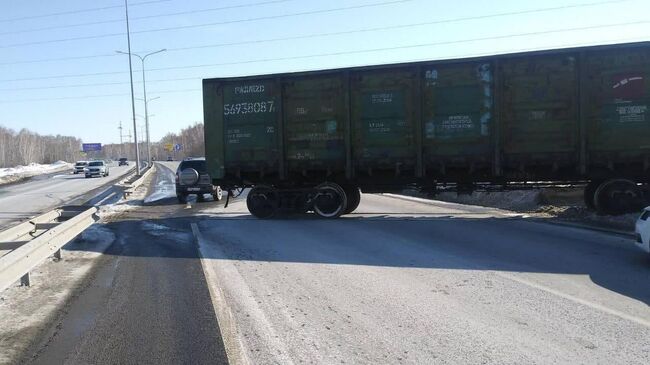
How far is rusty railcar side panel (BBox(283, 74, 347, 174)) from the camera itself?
1477cm

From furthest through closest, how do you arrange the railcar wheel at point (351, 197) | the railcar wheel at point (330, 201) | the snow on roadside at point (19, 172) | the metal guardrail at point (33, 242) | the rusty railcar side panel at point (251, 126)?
the snow on roadside at point (19, 172) < the railcar wheel at point (351, 197) < the rusty railcar side panel at point (251, 126) < the railcar wheel at point (330, 201) < the metal guardrail at point (33, 242)

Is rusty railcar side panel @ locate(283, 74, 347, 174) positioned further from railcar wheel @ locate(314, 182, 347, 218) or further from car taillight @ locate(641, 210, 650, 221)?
car taillight @ locate(641, 210, 650, 221)

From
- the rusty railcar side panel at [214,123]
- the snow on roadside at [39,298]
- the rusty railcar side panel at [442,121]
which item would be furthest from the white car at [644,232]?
the rusty railcar side panel at [214,123]

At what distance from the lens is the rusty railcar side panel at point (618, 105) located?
1266cm

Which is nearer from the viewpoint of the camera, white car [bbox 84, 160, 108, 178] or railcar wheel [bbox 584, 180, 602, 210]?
railcar wheel [bbox 584, 180, 602, 210]

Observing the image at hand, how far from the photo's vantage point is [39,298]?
6.65 m

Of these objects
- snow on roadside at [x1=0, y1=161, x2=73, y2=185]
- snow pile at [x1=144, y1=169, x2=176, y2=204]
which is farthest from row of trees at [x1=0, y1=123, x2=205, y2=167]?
snow pile at [x1=144, y1=169, x2=176, y2=204]

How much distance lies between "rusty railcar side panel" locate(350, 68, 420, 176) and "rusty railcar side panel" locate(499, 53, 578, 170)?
230 cm

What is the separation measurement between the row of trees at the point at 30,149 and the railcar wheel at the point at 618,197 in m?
137

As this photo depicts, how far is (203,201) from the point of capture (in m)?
23.3

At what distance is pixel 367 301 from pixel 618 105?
9.71m

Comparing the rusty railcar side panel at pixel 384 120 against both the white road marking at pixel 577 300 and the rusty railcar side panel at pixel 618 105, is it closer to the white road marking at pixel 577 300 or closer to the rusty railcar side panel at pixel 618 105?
the rusty railcar side panel at pixel 618 105

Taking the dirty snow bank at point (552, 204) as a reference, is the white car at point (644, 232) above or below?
above

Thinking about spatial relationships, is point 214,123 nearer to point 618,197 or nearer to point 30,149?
point 618,197
